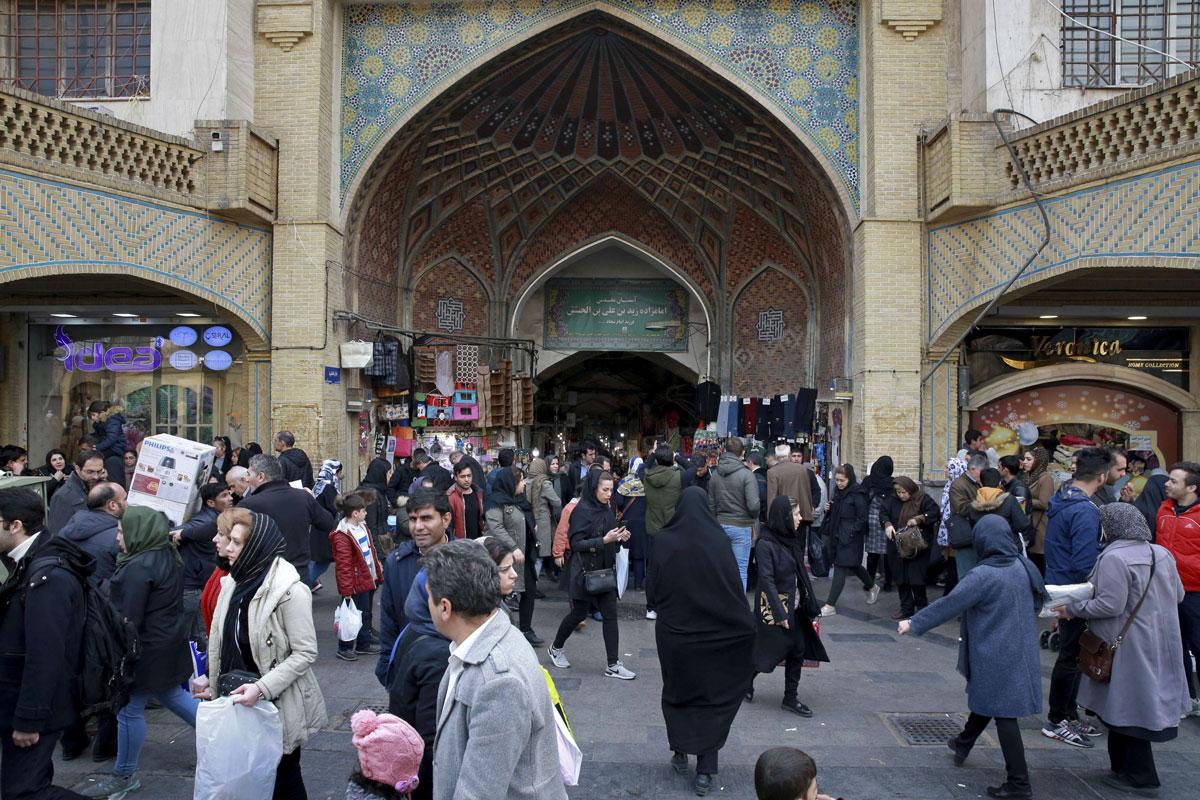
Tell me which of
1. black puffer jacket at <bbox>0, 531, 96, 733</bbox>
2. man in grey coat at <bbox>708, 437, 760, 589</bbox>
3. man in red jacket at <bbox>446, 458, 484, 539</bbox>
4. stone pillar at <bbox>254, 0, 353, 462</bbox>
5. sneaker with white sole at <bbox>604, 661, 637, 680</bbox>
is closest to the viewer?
black puffer jacket at <bbox>0, 531, 96, 733</bbox>

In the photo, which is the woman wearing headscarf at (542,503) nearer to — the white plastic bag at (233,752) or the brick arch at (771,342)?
the white plastic bag at (233,752)

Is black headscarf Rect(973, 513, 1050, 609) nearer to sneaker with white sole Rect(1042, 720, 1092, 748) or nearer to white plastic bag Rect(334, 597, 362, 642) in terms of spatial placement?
sneaker with white sole Rect(1042, 720, 1092, 748)

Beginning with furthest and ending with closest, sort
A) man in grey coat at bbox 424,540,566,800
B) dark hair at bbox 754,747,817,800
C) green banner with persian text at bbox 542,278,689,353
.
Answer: green banner with persian text at bbox 542,278,689,353, dark hair at bbox 754,747,817,800, man in grey coat at bbox 424,540,566,800

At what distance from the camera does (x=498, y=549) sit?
3152 mm

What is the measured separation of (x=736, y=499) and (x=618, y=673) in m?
2.37

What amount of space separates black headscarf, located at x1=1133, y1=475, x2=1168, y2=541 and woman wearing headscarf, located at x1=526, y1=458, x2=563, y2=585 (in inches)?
172

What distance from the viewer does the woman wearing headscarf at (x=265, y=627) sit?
118 inches

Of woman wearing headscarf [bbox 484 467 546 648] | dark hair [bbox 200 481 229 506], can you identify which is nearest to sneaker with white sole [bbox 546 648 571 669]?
woman wearing headscarf [bbox 484 467 546 648]

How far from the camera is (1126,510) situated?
3910 mm

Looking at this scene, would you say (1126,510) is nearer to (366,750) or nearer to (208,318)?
(366,750)

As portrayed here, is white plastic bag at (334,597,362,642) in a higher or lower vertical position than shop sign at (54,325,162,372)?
lower

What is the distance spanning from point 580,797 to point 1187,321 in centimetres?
1078

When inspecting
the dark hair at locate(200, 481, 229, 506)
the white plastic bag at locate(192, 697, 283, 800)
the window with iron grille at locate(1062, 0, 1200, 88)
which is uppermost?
the window with iron grille at locate(1062, 0, 1200, 88)

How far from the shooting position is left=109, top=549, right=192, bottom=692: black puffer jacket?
12.2ft
